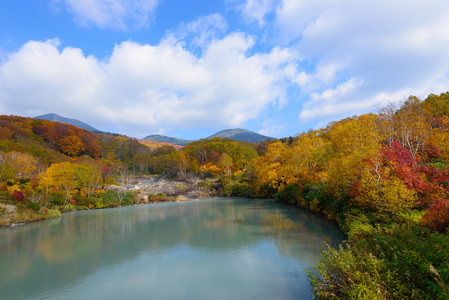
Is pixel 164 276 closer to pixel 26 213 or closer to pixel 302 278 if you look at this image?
pixel 302 278

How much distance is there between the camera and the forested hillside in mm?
4777

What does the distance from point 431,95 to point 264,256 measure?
32.8 metres

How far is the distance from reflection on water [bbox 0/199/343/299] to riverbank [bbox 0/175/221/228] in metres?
5.21

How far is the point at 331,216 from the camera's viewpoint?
1661 centimetres

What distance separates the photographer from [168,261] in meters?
10.5

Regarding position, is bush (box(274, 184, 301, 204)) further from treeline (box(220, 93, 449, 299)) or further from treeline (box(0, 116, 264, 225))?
treeline (box(0, 116, 264, 225))

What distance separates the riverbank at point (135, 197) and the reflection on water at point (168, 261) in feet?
17.1

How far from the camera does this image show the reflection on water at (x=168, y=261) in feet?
24.8

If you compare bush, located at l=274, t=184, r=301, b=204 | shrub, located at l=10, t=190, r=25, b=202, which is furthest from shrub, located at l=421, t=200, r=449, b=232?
shrub, located at l=10, t=190, r=25, b=202

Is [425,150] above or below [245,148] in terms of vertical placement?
below

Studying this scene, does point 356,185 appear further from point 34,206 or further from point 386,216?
point 34,206

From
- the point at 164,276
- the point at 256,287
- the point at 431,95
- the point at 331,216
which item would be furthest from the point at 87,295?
the point at 431,95

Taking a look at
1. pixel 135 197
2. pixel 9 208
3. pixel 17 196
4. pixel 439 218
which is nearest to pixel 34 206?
pixel 17 196

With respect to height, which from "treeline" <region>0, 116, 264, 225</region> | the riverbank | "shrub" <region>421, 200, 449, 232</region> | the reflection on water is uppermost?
"treeline" <region>0, 116, 264, 225</region>
